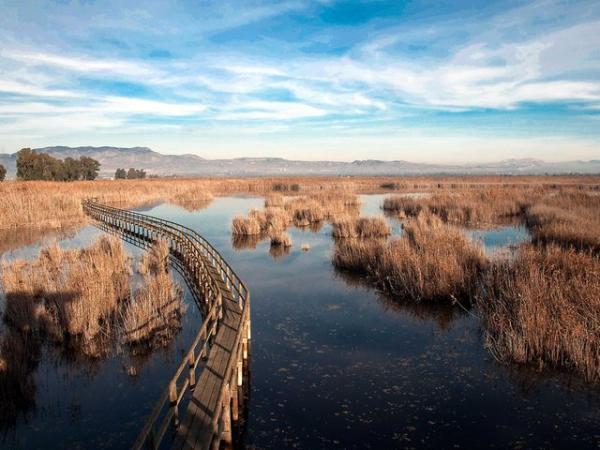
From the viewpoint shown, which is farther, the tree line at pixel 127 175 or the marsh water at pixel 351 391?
the tree line at pixel 127 175

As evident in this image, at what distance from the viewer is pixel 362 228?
111 ft

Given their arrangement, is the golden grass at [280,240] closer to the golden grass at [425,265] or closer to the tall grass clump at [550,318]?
the golden grass at [425,265]

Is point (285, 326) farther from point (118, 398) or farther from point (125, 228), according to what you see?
point (125, 228)

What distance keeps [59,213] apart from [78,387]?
4003cm

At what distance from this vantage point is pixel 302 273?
24016 mm

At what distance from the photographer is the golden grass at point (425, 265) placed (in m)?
18.7

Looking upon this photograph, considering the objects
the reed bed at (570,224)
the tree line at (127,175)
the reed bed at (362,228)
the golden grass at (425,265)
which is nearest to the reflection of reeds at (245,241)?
the reed bed at (362,228)

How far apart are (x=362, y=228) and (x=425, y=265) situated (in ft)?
46.5

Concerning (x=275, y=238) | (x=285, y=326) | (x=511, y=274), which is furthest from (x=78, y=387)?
(x=275, y=238)

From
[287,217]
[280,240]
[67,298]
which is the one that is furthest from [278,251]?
[67,298]

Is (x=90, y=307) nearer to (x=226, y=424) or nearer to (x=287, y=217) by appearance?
(x=226, y=424)

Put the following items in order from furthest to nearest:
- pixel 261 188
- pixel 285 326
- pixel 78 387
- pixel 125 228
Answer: pixel 261 188, pixel 125 228, pixel 285 326, pixel 78 387

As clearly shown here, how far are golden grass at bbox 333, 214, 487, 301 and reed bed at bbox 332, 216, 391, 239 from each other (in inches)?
277

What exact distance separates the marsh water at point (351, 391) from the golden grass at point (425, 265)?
1417 millimetres
